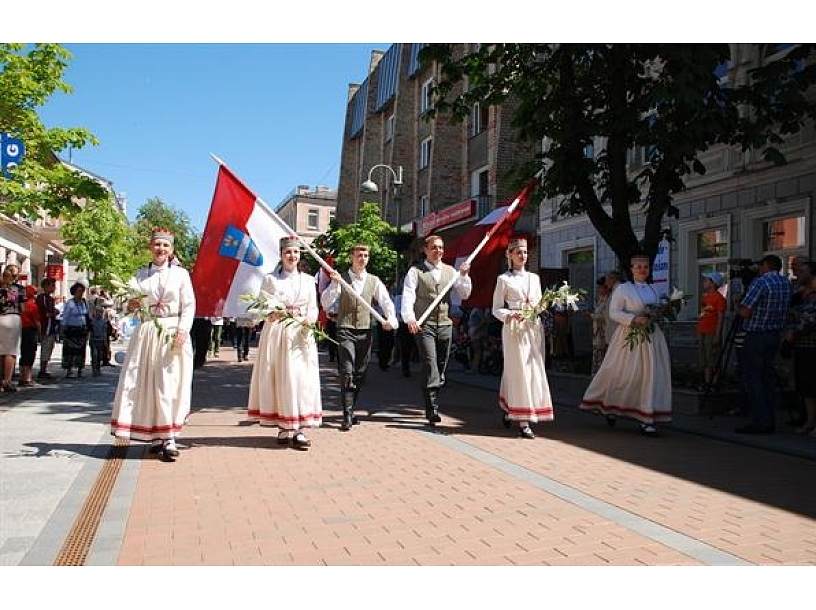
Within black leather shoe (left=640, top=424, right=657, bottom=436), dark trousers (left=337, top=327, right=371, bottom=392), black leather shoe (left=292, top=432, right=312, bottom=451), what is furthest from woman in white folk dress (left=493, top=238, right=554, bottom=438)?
black leather shoe (left=292, top=432, right=312, bottom=451)

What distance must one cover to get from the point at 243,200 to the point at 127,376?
88.7 inches

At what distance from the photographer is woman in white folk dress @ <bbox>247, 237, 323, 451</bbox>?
748 centimetres

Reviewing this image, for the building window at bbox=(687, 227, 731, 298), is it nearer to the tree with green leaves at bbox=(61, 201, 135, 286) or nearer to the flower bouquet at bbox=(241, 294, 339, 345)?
the flower bouquet at bbox=(241, 294, 339, 345)

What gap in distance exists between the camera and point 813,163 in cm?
1357

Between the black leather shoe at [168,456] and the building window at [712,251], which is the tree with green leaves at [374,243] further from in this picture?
the black leather shoe at [168,456]

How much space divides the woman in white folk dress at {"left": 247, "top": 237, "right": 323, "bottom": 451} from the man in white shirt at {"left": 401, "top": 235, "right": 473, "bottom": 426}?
5.68ft

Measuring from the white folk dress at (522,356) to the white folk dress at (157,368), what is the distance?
348 cm

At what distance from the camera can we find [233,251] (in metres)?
7.96

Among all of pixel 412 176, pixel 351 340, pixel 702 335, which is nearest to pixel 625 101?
pixel 702 335

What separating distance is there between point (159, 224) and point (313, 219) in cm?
2619

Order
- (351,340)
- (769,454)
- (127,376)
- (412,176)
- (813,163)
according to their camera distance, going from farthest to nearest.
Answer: (412,176), (813,163), (351,340), (769,454), (127,376)

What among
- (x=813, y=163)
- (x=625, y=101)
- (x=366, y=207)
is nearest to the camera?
(x=625, y=101)

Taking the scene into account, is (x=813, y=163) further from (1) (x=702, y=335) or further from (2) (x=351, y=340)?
(2) (x=351, y=340)

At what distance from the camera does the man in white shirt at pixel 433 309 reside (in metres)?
9.17
